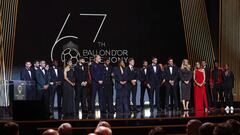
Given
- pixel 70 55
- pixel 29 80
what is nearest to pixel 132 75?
pixel 29 80

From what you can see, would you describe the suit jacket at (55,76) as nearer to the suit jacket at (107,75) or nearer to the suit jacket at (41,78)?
the suit jacket at (41,78)

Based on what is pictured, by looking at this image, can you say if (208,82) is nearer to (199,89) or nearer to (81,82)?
(199,89)

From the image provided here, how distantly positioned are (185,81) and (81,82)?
310 cm

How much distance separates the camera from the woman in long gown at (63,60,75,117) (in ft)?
40.7

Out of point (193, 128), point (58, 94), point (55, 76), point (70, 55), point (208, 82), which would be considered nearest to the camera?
point (193, 128)

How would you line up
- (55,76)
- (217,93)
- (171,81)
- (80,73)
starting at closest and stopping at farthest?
(80,73) → (55,76) → (171,81) → (217,93)

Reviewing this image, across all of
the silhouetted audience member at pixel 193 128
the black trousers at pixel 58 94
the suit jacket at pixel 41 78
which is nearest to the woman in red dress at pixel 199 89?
the black trousers at pixel 58 94

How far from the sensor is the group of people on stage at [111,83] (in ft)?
41.3

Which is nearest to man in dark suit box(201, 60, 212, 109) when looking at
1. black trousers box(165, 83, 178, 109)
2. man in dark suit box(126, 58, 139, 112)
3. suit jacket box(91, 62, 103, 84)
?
black trousers box(165, 83, 178, 109)

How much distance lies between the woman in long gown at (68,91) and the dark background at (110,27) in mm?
3120

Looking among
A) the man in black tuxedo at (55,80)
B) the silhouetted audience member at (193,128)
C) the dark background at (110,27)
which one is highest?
the dark background at (110,27)

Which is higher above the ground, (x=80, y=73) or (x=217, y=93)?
(x=80, y=73)

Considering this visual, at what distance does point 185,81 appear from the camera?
13.3 metres

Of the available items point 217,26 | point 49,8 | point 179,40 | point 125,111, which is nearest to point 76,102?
point 125,111
